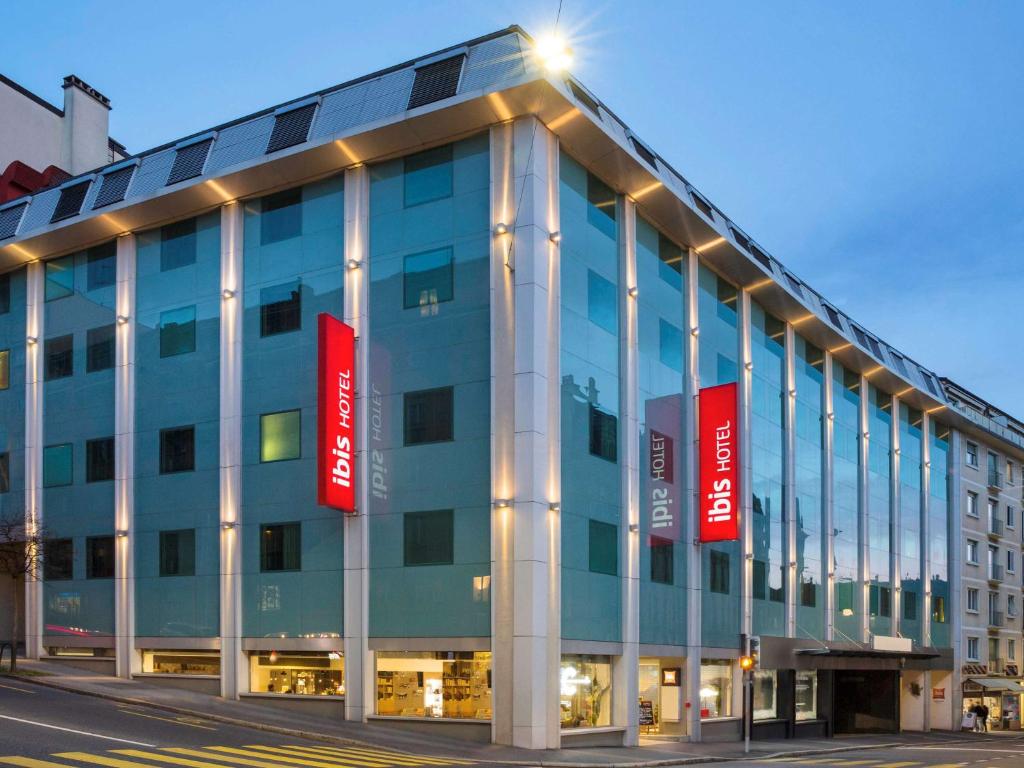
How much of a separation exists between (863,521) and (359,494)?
3121cm

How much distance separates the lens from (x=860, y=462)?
2188 inches

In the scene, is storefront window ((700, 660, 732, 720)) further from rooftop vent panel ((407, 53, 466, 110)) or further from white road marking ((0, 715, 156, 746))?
white road marking ((0, 715, 156, 746))

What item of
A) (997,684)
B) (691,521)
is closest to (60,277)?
(691,521)

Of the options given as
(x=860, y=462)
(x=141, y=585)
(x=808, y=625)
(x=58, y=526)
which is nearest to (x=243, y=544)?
(x=141, y=585)

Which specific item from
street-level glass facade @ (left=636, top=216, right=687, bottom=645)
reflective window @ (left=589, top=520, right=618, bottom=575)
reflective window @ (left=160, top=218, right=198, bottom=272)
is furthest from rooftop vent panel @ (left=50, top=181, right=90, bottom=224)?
reflective window @ (left=589, top=520, right=618, bottom=575)

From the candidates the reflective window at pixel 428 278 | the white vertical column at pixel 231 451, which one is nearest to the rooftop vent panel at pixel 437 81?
the reflective window at pixel 428 278

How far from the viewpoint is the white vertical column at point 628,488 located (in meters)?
33.8

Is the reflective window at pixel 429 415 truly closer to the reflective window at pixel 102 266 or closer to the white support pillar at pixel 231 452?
the white support pillar at pixel 231 452

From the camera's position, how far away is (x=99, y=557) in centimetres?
3819

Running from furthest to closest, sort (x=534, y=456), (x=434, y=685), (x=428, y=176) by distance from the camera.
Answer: (x=428, y=176) < (x=434, y=685) < (x=534, y=456)

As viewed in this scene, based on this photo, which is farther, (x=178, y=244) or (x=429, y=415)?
(x=178, y=244)

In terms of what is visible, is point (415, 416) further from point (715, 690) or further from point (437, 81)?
point (715, 690)

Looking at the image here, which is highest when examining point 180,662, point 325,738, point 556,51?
point 556,51

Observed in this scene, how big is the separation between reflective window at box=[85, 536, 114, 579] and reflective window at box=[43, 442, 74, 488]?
261cm
